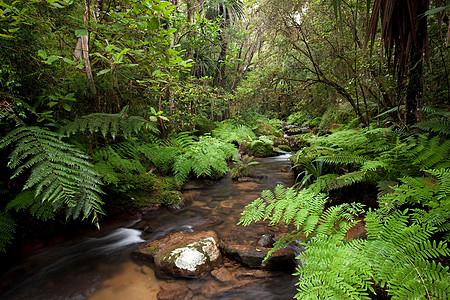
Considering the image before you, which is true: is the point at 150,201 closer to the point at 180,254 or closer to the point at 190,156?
the point at 190,156

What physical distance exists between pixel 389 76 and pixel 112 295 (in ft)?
15.1

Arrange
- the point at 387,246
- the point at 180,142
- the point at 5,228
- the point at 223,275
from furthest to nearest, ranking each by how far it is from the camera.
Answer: the point at 180,142
the point at 223,275
the point at 5,228
the point at 387,246

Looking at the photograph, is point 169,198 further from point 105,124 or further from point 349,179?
point 349,179

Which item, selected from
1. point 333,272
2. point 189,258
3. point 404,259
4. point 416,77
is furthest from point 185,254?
point 416,77

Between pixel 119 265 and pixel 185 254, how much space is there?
771 mm

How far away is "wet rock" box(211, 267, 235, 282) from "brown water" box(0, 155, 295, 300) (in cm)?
7

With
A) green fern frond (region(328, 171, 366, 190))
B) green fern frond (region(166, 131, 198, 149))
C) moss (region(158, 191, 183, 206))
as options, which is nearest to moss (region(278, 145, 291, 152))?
green fern frond (region(166, 131, 198, 149))

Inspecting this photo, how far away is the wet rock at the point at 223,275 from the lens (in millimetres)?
2020

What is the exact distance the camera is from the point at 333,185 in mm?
2363

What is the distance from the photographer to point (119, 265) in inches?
88.4

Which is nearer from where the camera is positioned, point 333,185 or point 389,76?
point 333,185

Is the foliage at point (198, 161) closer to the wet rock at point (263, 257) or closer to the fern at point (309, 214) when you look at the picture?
the wet rock at point (263, 257)

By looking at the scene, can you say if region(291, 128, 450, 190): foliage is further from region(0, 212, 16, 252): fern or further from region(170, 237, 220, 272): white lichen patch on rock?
region(0, 212, 16, 252): fern

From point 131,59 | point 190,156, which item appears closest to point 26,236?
point 131,59
